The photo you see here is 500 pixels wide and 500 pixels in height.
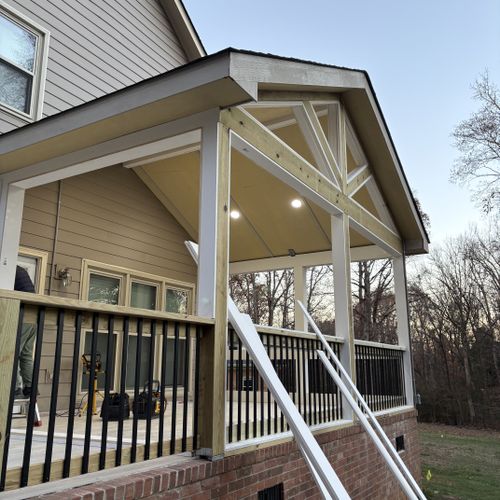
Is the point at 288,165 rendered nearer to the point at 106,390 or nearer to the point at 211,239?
the point at 211,239

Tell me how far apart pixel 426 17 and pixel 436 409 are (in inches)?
528

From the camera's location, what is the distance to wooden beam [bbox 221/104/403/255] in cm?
368

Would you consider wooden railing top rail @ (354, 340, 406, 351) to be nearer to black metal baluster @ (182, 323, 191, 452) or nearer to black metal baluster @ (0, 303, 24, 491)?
black metal baluster @ (182, 323, 191, 452)

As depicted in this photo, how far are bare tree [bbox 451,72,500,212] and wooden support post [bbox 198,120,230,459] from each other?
40.1 ft

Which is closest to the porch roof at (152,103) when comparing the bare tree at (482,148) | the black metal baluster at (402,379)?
the black metal baluster at (402,379)

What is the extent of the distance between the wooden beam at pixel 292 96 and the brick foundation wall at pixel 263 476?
9.33 feet

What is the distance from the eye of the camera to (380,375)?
6.40 metres

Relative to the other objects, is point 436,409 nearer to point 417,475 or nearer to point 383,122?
point 417,475

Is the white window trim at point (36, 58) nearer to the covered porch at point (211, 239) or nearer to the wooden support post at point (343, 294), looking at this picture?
the covered porch at point (211, 239)

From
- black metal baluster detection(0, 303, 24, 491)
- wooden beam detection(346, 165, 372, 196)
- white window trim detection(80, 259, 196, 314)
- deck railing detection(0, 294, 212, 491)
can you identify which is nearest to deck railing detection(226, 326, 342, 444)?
deck railing detection(0, 294, 212, 491)

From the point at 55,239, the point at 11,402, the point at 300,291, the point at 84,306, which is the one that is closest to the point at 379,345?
the point at 300,291

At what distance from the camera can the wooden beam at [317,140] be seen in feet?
16.1

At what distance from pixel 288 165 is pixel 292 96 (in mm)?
734

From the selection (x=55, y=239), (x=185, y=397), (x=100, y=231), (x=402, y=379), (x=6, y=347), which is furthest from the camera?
(x=402, y=379)
